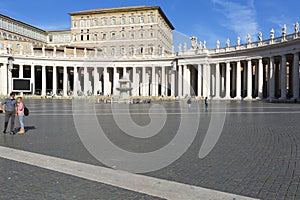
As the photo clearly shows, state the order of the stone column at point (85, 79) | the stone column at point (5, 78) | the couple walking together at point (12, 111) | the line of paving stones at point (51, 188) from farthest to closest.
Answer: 1. the stone column at point (85, 79)
2. the stone column at point (5, 78)
3. the couple walking together at point (12, 111)
4. the line of paving stones at point (51, 188)

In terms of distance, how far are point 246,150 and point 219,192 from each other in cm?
362

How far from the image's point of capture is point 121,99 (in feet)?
133

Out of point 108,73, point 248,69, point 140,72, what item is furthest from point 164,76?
point 248,69

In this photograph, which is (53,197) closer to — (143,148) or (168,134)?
(143,148)

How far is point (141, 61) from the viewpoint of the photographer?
223 ft

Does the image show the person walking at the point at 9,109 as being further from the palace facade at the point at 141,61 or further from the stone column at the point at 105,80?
the stone column at the point at 105,80

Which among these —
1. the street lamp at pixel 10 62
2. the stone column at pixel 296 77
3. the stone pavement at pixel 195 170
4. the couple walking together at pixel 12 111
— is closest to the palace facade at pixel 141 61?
the stone column at pixel 296 77

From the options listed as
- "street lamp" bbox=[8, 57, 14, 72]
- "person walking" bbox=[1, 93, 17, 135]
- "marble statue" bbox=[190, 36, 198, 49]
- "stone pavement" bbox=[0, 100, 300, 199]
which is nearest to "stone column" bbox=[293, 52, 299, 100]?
"marble statue" bbox=[190, 36, 198, 49]

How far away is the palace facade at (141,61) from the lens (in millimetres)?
49062

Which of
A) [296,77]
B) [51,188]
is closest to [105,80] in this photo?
[296,77]

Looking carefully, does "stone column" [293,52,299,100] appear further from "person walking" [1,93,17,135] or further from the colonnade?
"person walking" [1,93,17,135]

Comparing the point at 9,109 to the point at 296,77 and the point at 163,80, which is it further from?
the point at 163,80

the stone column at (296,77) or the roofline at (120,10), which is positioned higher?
the roofline at (120,10)

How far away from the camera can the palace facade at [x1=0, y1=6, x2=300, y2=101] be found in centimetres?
4906
